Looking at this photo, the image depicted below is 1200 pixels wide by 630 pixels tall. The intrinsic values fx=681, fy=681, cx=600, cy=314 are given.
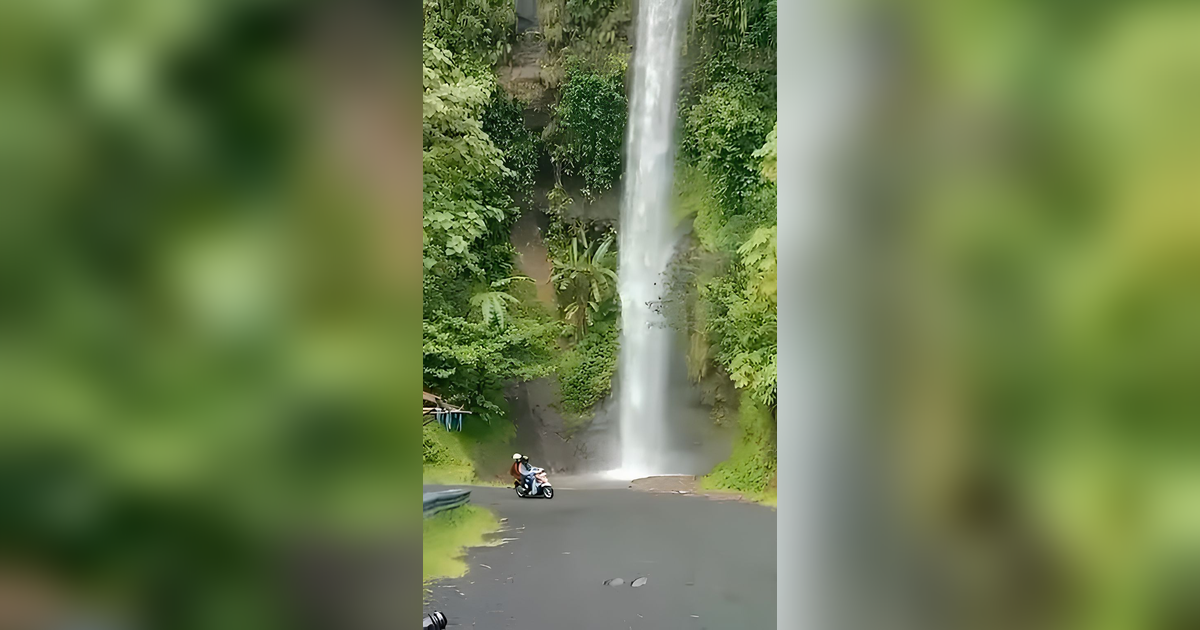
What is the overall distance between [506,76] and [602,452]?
3.72 feet

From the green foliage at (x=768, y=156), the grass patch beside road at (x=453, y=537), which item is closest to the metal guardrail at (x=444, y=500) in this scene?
the grass patch beside road at (x=453, y=537)

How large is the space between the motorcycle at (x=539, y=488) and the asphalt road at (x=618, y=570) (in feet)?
0.06

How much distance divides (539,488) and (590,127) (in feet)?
3.45

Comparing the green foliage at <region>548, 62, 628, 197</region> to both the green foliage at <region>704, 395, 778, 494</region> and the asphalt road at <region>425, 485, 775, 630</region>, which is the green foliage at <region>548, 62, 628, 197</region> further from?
the asphalt road at <region>425, 485, 775, 630</region>

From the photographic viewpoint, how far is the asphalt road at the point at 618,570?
166 cm
